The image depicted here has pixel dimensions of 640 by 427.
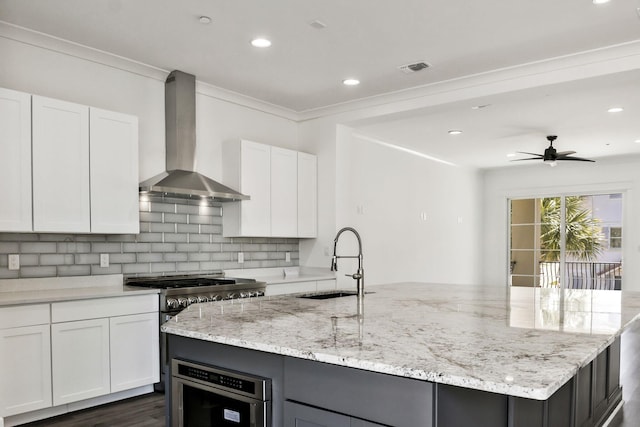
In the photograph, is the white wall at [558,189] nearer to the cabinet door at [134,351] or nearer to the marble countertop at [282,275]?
the marble countertop at [282,275]

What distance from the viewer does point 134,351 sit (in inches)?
142

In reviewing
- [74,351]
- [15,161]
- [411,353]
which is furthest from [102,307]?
[411,353]

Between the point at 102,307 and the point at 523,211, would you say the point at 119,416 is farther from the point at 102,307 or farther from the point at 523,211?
the point at 523,211

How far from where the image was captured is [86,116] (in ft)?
11.8

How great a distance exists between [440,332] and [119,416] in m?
2.56

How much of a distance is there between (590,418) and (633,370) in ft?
6.70

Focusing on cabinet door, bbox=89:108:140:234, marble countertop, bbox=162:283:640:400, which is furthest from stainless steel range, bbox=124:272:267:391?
marble countertop, bbox=162:283:640:400

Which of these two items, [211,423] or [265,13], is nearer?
[211,423]

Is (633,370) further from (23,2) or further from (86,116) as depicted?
(23,2)

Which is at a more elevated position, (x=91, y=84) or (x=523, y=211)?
(x=91, y=84)

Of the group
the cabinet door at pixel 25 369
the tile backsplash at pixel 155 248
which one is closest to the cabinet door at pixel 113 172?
the tile backsplash at pixel 155 248

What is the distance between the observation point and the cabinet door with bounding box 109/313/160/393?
350cm

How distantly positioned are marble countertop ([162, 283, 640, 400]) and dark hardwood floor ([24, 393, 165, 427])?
1.31m

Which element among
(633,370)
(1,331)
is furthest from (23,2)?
(633,370)
